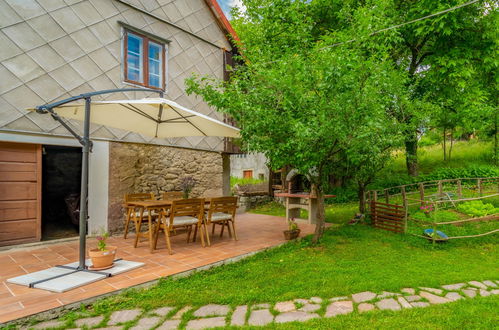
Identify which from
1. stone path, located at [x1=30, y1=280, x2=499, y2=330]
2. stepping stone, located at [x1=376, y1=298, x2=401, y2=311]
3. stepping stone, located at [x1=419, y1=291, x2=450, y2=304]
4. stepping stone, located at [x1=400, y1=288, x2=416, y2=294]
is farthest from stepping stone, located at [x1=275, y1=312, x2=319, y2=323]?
stepping stone, located at [x1=419, y1=291, x2=450, y2=304]

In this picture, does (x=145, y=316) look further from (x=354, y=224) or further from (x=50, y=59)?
(x=354, y=224)

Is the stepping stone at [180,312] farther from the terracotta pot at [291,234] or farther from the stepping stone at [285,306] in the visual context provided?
the terracotta pot at [291,234]

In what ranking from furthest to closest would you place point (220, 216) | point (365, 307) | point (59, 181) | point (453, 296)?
point (59, 181)
point (220, 216)
point (453, 296)
point (365, 307)

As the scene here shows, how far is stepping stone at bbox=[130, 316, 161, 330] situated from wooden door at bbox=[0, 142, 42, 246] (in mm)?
3736

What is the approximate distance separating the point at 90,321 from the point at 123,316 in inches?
10.6

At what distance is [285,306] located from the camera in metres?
3.14

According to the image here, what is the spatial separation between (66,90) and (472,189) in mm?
11993

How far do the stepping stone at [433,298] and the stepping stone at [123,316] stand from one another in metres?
2.90

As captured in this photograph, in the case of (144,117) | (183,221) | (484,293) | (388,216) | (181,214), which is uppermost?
(144,117)

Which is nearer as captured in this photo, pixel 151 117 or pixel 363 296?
pixel 363 296

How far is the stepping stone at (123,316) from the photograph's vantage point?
2.82 m

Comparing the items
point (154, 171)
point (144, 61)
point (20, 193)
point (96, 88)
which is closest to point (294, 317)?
point (20, 193)

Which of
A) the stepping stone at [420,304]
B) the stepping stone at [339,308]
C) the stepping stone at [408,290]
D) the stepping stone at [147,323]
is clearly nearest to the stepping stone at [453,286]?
the stepping stone at [408,290]

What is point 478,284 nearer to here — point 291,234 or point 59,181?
point 291,234
